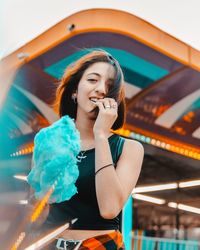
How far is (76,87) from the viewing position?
3.02ft

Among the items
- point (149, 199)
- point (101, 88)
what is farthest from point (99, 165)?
point (149, 199)

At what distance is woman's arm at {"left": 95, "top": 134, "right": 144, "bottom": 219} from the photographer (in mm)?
693

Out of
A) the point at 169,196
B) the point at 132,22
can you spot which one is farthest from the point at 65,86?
the point at 169,196

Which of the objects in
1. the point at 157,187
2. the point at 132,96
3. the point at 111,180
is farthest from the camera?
the point at 157,187

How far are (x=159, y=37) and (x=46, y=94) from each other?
2.85 feet

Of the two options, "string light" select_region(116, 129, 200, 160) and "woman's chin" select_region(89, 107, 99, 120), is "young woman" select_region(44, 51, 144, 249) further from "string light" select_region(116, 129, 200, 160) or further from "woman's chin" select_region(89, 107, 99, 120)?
"string light" select_region(116, 129, 200, 160)

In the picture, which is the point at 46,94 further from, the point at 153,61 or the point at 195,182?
the point at 195,182

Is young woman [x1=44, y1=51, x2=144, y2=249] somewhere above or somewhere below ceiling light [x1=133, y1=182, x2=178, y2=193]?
below

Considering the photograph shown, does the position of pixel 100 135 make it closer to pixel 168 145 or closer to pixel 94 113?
pixel 94 113

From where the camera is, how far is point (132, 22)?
2283mm

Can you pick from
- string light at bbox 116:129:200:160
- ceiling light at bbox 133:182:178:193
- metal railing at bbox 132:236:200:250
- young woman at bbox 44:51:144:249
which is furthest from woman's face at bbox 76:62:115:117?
ceiling light at bbox 133:182:178:193

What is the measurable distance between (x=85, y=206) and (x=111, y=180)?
0.35 feet

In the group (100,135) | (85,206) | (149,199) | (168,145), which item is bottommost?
(85,206)

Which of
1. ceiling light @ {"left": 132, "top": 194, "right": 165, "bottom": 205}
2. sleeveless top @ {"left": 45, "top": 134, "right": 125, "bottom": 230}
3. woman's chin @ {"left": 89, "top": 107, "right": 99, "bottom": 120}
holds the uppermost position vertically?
ceiling light @ {"left": 132, "top": 194, "right": 165, "bottom": 205}
